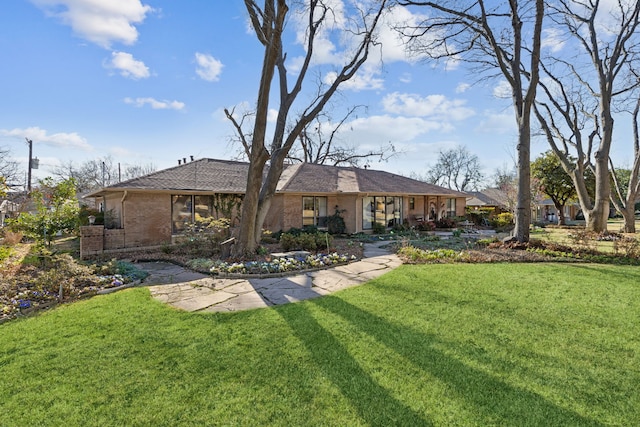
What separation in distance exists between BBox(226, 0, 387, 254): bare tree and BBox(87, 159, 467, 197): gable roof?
93.2 inches

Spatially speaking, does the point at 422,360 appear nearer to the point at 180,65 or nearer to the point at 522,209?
the point at 522,209

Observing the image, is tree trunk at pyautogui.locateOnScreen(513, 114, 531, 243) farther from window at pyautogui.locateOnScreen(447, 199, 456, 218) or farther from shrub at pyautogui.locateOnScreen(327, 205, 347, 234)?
window at pyautogui.locateOnScreen(447, 199, 456, 218)

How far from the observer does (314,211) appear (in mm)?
16516

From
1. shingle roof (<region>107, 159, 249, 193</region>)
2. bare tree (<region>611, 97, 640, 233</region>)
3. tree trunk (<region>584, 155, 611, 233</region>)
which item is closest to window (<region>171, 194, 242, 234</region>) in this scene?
shingle roof (<region>107, 159, 249, 193</region>)

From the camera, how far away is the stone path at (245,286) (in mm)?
5293

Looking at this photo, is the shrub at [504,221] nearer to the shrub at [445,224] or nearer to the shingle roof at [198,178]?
the shrub at [445,224]

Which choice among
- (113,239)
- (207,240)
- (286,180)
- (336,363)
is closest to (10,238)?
(113,239)

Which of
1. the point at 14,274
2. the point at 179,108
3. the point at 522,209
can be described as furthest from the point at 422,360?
the point at 179,108

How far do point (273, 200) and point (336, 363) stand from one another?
13.0m

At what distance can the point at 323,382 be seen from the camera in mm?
2922

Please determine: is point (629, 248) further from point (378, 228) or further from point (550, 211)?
Answer: point (550, 211)

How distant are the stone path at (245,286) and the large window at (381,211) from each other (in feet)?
29.1

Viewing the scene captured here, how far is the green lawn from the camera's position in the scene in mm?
2510

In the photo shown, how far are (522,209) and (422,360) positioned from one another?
9.79m
